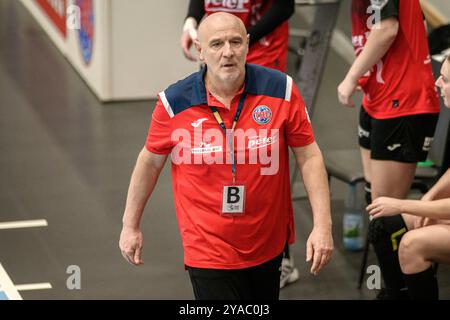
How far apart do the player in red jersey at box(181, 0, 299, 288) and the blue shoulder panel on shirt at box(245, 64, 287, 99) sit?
5.09ft

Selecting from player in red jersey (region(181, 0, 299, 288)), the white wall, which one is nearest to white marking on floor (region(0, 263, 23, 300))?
player in red jersey (region(181, 0, 299, 288))

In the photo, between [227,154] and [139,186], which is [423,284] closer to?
[227,154]

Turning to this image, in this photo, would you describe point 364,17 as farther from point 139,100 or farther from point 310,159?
point 139,100

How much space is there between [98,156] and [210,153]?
4.03 m

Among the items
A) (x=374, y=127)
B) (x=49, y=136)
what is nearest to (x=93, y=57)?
(x=49, y=136)

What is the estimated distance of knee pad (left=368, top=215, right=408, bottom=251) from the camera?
18.9ft

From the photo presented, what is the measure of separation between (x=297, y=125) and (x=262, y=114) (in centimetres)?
16

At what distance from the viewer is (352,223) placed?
690 centimetres

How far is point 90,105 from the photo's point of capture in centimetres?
987

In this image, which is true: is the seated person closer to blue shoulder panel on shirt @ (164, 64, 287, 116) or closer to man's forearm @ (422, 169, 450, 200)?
man's forearm @ (422, 169, 450, 200)

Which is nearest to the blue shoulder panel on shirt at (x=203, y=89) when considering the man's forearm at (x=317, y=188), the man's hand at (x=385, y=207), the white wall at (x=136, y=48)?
the man's forearm at (x=317, y=188)

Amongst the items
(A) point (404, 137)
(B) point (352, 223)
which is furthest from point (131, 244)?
(B) point (352, 223)

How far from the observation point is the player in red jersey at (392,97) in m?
5.86
